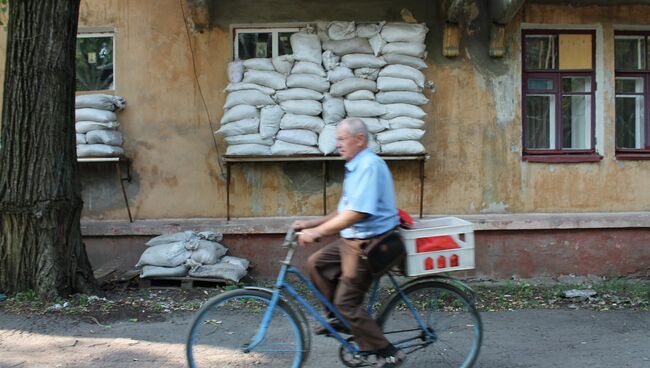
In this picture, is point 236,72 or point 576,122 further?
point 576,122

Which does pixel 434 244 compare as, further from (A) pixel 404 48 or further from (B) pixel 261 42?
(B) pixel 261 42

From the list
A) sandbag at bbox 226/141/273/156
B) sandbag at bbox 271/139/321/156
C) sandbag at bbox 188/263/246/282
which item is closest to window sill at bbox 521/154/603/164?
sandbag at bbox 271/139/321/156

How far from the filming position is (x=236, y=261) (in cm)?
710

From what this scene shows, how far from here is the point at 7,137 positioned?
233 inches

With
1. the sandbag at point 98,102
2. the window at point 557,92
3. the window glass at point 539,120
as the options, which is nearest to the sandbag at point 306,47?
the sandbag at point 98,102

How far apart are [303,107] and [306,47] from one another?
0.77m

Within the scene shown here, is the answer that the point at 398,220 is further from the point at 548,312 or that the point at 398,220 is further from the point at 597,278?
the point at 597,278

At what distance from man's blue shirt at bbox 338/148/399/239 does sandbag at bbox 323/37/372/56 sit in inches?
150

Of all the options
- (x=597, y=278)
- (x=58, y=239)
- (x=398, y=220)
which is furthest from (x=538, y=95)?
(x=58, y=239)

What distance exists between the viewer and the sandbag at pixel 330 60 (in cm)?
729

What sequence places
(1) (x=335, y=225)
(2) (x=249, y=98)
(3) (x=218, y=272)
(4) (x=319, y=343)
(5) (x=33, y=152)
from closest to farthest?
(1) (x=335, y=225), (4) (x=319, y=343), (5) (x=33, y=152), (3) (x=218, y=272), (2) (x=249, y=98)

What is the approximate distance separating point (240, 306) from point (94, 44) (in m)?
5.34

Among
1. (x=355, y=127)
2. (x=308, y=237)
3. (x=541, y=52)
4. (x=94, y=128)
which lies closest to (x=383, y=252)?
(x=308, y=237)

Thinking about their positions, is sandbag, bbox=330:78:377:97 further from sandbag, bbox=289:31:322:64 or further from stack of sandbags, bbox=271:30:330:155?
sandbag, bbox=289:31:322:64
